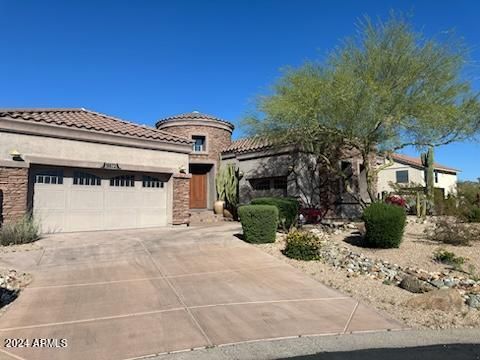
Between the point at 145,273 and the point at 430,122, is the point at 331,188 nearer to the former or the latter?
the point at 430,122

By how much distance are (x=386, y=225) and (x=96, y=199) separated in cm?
1033

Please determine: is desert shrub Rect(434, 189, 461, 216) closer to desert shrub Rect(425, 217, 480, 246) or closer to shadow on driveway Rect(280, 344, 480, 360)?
desert shrub Rect(425, 217, 480, 246)

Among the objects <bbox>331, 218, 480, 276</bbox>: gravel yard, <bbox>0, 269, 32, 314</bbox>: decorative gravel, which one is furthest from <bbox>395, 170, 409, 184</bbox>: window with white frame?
<bbox>0, 269, 32, 314</bbox>: decorative gravel

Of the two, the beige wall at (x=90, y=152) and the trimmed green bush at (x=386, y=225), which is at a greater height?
the beige wall at (x=90, y=152)

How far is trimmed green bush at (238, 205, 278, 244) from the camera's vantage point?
39.2 ft

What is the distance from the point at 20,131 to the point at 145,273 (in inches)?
297

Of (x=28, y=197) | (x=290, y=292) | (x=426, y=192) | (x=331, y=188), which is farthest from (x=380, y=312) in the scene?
(x=426, y=192)

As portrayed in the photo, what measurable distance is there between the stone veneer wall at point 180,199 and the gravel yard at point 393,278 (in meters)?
5.57

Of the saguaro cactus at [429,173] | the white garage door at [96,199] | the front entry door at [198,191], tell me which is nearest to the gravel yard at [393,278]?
the white garage door at [96,199]

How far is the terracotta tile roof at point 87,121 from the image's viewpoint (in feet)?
42.9

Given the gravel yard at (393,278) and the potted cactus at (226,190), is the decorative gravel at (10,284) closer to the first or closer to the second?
the gravel yard at (393,278)

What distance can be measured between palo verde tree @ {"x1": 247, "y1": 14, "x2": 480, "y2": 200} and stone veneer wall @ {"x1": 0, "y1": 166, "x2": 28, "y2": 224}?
8.70 meters

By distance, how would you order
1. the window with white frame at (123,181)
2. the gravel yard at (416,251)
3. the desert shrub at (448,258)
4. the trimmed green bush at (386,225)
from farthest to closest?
the window with white frame at (123,181) → the trimmed green bush at (386,225) → the gravel yard at (416,251) → the desert shrub at (448,258)

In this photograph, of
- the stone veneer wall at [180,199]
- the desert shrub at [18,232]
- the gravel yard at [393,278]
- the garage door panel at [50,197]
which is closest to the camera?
the gravel yard at [393,278]
